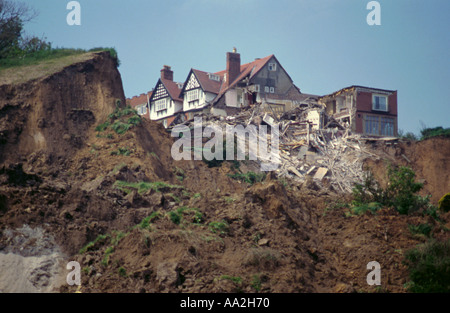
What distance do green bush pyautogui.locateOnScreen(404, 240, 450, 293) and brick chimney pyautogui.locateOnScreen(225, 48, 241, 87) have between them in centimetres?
3423

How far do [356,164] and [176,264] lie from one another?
21.2 m

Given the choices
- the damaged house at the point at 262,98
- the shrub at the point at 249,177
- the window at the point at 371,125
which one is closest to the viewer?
the shrub at the point at 249,177

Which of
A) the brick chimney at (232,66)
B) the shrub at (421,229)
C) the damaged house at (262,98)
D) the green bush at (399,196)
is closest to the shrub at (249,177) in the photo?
the green bush at (399,196)

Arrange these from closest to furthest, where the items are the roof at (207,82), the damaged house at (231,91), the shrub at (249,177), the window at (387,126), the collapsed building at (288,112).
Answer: the shrub at (249,177), the collapsed building at (288,112), the window at (387,126), the damaged house at (231,91), the roof at (207,82)

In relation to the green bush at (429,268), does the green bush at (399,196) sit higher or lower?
higher

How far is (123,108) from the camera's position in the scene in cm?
2522

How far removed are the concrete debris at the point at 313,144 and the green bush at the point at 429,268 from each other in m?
12.7

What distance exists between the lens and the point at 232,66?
49.0m

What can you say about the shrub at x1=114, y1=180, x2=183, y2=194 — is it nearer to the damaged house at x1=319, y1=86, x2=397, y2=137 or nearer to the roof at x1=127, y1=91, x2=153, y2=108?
the damaged house at x1=319, y1=86, x2=397, y2=137

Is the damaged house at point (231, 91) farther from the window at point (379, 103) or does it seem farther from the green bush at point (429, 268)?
the green bush at point (429, 268)

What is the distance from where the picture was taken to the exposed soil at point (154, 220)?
1385cm

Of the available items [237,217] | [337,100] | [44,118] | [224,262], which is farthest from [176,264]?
[337,100]

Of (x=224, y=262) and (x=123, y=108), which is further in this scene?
(x=123, y=108)

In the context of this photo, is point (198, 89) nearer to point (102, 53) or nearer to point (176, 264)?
point (102, 53)
